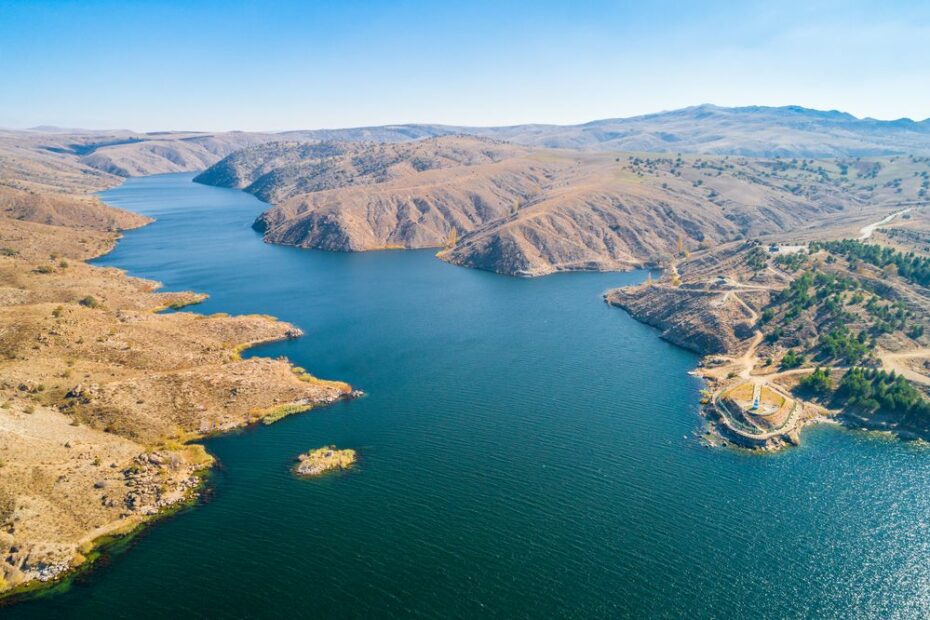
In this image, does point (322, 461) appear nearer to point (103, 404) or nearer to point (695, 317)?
point (103, 404)

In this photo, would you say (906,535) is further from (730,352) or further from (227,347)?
(227,347)

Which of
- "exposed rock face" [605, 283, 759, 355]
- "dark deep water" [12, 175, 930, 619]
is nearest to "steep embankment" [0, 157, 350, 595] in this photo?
"dark deep water" [12, 175, 930, 619]

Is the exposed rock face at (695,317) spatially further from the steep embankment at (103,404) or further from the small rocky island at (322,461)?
the small rocky island at (322,461)

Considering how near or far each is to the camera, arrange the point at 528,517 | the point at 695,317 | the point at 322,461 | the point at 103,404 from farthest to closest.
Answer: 1. the point at 695,317
2. the point at 103,404
3. the point at 322,461
4. the point at 528,517

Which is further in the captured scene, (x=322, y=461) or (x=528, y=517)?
(x=322, y=461)

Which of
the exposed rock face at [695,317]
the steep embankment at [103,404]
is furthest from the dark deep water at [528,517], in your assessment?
the exposed rock face at [695,317]

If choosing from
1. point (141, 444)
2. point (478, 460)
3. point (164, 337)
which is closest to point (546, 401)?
point (478, 460)

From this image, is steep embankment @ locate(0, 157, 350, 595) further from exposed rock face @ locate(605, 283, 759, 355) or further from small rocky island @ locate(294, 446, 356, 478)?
exposed rock face @ locate(605, 283, 759, 355)

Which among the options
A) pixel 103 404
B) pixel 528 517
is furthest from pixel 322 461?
pixel 103 404
